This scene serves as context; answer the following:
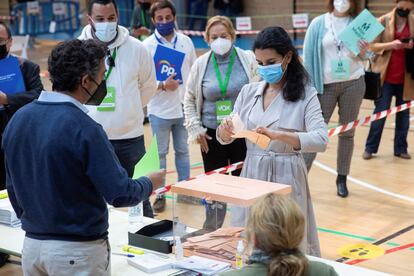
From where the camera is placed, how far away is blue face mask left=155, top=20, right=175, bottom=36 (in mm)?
6914

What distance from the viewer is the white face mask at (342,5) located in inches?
268

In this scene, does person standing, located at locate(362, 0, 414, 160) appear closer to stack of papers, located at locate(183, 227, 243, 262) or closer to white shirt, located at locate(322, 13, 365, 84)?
white shirt, located at locate(322, 13, 365, 84)

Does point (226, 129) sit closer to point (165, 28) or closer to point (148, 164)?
point (148, 164)

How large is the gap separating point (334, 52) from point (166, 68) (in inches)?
60.2

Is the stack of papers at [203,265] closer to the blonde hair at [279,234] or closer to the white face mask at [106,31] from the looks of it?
the blonde hair at [279,234]

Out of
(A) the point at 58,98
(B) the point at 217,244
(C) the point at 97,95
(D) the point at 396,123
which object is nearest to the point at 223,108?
(B) the point at 217,244

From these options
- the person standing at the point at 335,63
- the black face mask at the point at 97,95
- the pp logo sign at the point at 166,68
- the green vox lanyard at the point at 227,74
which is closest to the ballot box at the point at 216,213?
the black face mask at the point at 97,95

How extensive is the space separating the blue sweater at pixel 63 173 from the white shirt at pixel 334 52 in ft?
12.9

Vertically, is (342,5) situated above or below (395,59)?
above

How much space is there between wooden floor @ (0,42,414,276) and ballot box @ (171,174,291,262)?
70 millimetres

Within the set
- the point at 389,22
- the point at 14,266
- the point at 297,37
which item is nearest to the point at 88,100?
the point at 14,266

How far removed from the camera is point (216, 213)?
4203 mm

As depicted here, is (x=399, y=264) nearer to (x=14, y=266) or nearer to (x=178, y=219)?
(x=178, y=219)

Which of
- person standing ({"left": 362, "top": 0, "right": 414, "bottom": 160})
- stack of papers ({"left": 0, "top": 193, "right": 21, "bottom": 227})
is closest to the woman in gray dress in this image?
stack of papers ({"left": 0, "top": 193, "right": 21, "bottom": 227})
